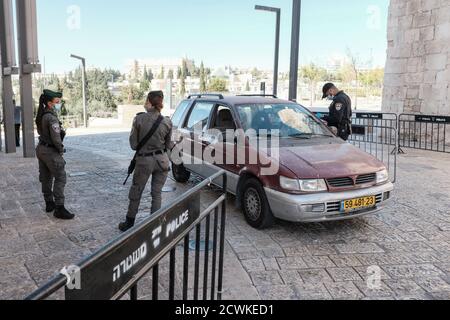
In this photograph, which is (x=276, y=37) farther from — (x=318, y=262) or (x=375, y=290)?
Answer: (x=375, y=290)

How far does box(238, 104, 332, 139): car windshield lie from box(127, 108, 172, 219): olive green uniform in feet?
4.29

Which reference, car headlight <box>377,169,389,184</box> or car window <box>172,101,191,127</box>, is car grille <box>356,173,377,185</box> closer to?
car headlight <box>377,169,389,184</box>

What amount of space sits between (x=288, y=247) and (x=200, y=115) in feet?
10.3

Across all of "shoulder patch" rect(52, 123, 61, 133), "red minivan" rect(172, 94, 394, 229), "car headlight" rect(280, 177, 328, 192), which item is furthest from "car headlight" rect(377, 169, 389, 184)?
"shoulder patch" rect(52, 123, 61, 133)

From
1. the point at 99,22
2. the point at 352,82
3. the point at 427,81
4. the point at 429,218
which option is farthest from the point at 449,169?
the point at 99,22

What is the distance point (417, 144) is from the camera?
13.5 m

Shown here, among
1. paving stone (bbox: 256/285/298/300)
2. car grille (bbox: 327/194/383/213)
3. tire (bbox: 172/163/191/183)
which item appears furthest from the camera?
tire (bbox: 172/163/191/183)

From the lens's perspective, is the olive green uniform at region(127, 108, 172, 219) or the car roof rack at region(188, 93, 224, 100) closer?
the olive green uniform at region(127, 108, 172, 219)

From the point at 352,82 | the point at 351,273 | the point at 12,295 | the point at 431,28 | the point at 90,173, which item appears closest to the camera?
the point at 12,295

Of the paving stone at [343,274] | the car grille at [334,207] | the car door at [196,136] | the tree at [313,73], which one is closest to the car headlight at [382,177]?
the car grille at [334,207]

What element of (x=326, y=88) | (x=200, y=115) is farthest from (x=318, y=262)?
(x=326, y=88)

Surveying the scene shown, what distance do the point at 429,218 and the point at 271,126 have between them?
8.29ft

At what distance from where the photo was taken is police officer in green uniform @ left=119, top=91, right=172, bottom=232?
493cm

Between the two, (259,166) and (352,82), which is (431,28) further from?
(352,82)
